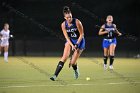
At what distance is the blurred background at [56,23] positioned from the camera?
30.1 metres

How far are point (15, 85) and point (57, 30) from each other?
19082mm

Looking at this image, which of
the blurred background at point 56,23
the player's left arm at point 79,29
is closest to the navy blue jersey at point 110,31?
the player's left arm at point 79,29

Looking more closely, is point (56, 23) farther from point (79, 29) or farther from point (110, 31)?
point (79, 29)

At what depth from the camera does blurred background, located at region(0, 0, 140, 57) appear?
30094 mm

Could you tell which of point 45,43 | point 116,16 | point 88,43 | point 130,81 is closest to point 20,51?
point 45,43

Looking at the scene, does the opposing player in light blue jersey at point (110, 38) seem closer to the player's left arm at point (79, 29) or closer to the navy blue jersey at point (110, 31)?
the navy blue jersey at point (110, 31)

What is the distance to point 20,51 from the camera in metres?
30.2

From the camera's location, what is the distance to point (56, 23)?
31250 mm

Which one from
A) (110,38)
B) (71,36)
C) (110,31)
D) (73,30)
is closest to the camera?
(73,30)

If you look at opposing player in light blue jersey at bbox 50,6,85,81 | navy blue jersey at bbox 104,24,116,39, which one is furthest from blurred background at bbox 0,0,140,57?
opposing player in light blue jersey at bbox 50,6,85,81

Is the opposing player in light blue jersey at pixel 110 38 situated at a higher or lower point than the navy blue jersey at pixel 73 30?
lower

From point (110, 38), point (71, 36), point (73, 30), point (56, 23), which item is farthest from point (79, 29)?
point (56, 23)

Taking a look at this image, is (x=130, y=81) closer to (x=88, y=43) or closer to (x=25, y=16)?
(x=88, y=43)

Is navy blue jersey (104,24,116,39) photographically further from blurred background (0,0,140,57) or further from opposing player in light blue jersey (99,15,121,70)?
blurred background (0,0,140,57)
